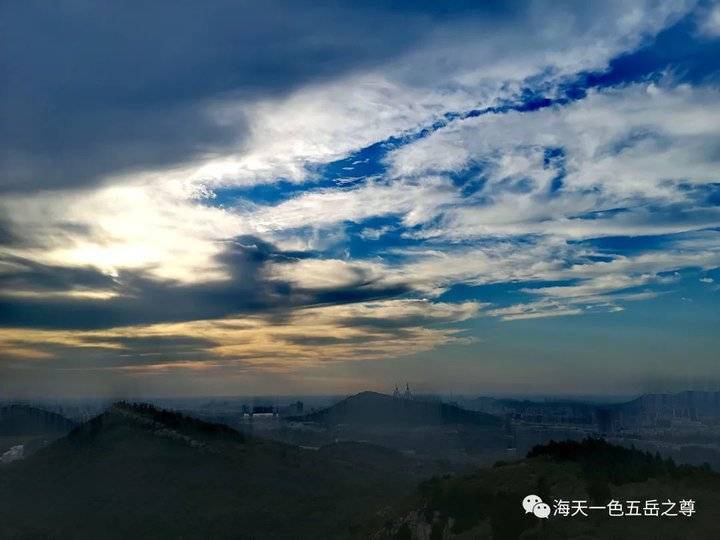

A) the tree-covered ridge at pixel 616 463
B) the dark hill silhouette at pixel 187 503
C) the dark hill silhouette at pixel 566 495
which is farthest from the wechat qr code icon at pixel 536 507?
the dark hill silhouette at pixel 187 503

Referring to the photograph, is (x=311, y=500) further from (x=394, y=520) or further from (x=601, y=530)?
A: (x=601, y=530)

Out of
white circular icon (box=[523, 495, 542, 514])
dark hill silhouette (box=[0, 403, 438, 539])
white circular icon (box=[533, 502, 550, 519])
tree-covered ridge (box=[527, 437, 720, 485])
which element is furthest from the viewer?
dark hill silhouette (box=[0, 403, 438, 539])

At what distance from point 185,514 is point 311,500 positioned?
3496cm

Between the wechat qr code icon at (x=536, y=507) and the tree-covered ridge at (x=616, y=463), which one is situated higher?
the tree-covered ridge at (x=616, y=463)

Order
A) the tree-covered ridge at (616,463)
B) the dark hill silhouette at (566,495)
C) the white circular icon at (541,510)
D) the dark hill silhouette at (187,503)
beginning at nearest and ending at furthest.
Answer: the dark hill silhouette at (566,495)
the white circular icon at (541,510)
the tree-covered ridge at (616,463)
the dark hill silhouette at (187,503)

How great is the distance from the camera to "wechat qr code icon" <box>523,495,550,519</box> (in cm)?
8307

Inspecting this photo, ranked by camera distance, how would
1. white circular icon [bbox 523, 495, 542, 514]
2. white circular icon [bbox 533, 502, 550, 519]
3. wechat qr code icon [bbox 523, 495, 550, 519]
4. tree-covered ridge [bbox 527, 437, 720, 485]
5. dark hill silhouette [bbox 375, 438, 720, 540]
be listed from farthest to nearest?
tree-covered ridge [bbox 527, 437, 720, 485] < white circular icon [bbox 523, 495, 542, 514] < wechat qr code icon [bbox 523, 495, 550, 519] < white circular icon [bbox 533, 502, 550, 519] < dark hill silhouette [bbox 375, 438, 720, 540]

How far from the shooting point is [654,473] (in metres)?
88.8

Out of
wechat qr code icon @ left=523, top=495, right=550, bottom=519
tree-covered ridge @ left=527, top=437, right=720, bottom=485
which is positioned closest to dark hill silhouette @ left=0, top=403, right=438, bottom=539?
tree-covered ridge @ left=527, top=437, right=720, bottom=485

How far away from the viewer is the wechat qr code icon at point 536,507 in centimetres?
8307

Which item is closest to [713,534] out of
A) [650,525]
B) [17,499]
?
[650,525]

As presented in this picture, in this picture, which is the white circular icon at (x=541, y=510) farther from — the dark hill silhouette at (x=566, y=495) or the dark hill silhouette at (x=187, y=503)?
the dark hill silhouette at (x=187, y=503)

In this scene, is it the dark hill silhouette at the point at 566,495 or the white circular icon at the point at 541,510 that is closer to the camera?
the dark hill silhouette at the point at 566,495

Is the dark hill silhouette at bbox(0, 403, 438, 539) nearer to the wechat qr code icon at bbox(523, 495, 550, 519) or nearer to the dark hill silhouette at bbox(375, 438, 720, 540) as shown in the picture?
the dark hill silhouette at bbox(375, 438, 720, 540)
